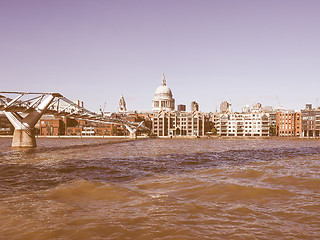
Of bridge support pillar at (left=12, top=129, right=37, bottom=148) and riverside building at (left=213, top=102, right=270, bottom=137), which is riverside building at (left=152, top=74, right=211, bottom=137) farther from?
bridge support pillar at (left=12, top=129, right=37, bottom=148)

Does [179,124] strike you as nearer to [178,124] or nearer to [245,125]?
[178,124]

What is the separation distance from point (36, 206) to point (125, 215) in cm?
310

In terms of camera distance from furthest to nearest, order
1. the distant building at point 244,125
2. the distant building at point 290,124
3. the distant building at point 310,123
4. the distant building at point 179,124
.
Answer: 1. the distant building at point 179,124
2. the distant building at point 244,125
3. the distant building at point 290,124
4. the distant building at point 310,123

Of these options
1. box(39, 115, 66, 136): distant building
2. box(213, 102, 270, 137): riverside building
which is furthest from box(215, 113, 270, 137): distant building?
box(39, 115, 66, 136): distant building

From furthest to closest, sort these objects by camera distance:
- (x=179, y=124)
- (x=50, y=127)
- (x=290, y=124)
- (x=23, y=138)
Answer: (x=179, y=124)
(x=50, y=127)
(x=290, y=124)
(x=23, y=138)

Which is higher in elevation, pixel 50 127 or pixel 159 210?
pixel 50 127

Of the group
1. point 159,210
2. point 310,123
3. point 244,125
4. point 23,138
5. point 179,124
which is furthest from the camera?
point 179,124

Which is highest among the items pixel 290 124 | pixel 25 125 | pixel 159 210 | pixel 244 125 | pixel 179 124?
pixel 179 124

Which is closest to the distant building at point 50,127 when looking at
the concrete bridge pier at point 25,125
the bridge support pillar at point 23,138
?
the bridge support pillar at point 23,138

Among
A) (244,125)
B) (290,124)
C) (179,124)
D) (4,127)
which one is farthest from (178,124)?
(4,127)

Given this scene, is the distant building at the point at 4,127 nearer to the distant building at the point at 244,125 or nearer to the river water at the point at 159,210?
the distant building at the point at 244,125

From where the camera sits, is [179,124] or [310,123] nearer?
[310,123]

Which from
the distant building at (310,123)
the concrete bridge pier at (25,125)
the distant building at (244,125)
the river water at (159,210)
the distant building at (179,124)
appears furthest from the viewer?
the distant building at (179,124)

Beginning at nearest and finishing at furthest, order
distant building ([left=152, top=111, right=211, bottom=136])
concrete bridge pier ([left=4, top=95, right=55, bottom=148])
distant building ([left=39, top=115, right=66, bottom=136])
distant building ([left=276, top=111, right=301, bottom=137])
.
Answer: concrete bridge pier ([left=4, top=95, right=55, bottom=148]), distant building ([left=276, top=111, right=301, bottom=137]), distant building ([left=39, top=115, right=66, bottom=136]), distant building ([left=152, top=111, right=211, bottom=136])
